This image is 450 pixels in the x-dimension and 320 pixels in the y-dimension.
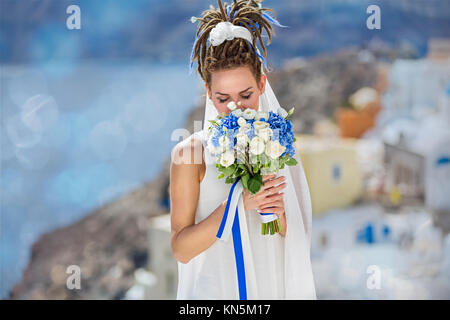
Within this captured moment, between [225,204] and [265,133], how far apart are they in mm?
284

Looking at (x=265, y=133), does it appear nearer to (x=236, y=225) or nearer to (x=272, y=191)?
(x=272, y=191)

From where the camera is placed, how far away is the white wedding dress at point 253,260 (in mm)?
1679

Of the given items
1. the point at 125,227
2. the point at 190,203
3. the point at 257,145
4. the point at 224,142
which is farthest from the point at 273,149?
the point at 125,227

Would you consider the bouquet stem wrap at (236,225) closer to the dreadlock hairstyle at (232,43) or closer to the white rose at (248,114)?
the white rose at (248,114)

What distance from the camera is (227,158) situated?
1470 mm

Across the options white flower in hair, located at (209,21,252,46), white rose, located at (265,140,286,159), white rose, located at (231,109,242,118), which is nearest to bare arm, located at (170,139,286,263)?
white rose, located at (265,140,286,159)

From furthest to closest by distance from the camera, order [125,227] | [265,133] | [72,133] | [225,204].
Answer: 1. [125,227]
2. [72,133]
3. [225,204]
4. [265,133]

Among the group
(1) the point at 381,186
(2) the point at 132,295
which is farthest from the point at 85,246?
(1) the point at 381,186

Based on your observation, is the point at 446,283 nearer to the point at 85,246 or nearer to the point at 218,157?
the point at 218,157

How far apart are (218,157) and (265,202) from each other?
225 millimetres

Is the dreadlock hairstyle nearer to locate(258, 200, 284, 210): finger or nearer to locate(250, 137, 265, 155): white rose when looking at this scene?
locate(250, 137, 265, 155): white rose

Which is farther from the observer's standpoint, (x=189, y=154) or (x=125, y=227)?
(x=125, y=227)

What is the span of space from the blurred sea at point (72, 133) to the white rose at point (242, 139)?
7863 mm

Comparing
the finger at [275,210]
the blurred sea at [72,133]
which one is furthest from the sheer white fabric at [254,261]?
the blurred sea at [72,133]
